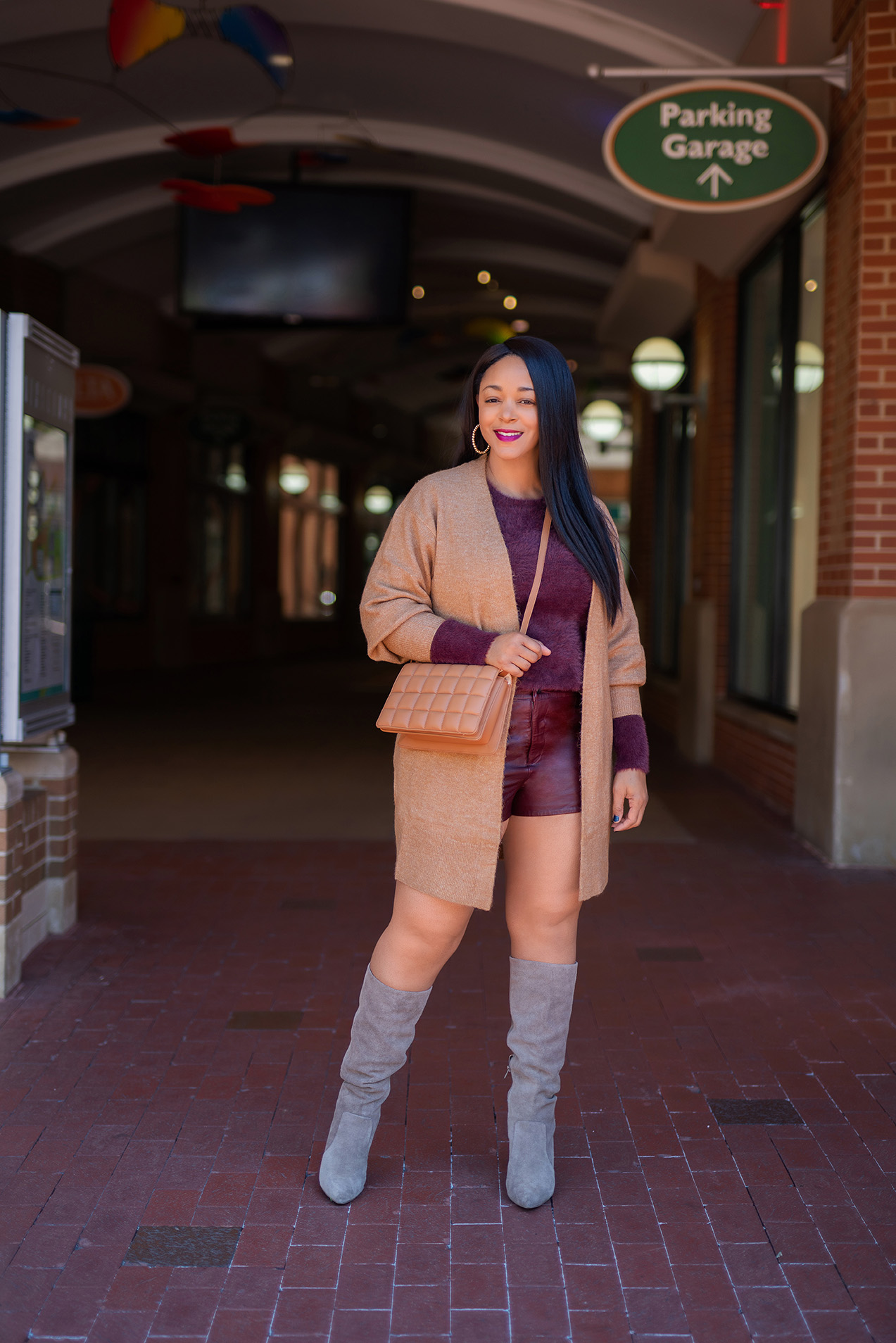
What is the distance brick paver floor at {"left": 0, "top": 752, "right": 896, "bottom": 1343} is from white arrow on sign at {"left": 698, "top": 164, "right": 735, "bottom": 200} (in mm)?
3416

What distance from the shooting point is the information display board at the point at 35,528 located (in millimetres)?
4125

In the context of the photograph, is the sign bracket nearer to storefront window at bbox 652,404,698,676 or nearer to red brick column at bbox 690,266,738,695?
red brick column at bbox 690,266,738,695

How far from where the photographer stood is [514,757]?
2660 millimetres

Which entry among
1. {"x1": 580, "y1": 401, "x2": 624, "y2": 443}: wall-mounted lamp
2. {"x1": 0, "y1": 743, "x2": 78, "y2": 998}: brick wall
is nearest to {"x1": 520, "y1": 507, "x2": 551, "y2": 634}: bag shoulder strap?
{"x1": 0, "y1": 743, "x2": 78, "y2": 998}: brick wall

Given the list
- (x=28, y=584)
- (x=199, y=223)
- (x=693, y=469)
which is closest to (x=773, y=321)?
(x=693, y=469)

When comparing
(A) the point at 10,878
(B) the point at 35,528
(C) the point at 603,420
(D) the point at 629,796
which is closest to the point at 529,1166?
(D) the point at 629,796

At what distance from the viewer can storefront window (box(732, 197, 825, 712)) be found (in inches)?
299

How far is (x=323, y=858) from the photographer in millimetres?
6137

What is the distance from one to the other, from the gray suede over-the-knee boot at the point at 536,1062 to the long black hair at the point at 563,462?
80 centimetres

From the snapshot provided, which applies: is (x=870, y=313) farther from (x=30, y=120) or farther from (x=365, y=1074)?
(x=30, y=120)

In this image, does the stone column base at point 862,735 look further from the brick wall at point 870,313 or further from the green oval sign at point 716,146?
the green oval sign at point 716,146

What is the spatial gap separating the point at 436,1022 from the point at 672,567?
938 cm

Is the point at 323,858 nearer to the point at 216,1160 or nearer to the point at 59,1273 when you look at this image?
the point at 216,1160

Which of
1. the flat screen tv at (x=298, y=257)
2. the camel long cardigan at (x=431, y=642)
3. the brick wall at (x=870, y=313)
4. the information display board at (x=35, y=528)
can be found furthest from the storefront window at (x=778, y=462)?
the camel long cardigan at (x=431, y=642)
